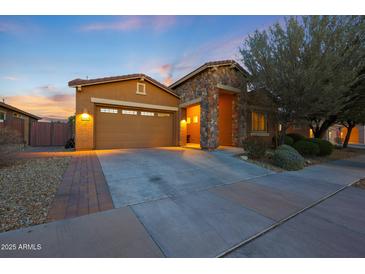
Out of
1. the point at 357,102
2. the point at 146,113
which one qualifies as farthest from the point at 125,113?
the point at 357,102

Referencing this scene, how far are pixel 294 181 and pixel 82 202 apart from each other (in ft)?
18.0

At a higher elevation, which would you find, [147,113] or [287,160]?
[147,113]

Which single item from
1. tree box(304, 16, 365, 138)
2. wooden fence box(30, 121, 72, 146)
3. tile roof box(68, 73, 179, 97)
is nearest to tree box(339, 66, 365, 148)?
tree box(304, 16, 365, 138)

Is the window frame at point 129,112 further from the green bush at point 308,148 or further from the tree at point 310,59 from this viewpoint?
the green bush at point 308,148

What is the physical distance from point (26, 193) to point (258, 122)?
40.9 feet

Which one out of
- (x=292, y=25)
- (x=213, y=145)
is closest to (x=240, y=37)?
(x=292, y=25)

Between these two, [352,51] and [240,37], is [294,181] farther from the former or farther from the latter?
[240,37]

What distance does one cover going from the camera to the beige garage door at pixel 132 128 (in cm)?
930

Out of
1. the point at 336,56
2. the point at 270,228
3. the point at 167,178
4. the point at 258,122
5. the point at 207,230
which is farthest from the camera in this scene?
the point at 258,122

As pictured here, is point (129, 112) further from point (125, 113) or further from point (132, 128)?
point (132, 128)

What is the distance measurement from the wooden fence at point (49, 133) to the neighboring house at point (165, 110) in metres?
5.47

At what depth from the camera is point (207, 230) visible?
207 cm

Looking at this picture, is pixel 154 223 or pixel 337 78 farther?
pixel 337 78
